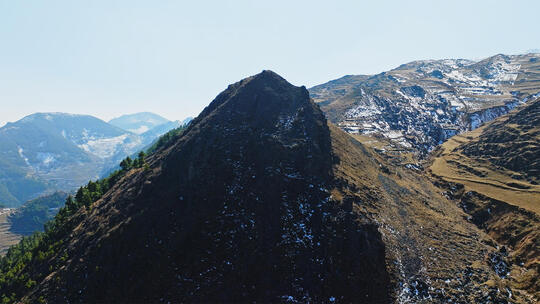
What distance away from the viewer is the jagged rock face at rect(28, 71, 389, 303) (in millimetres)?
47031

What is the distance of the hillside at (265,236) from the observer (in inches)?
1860

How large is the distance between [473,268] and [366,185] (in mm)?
26846

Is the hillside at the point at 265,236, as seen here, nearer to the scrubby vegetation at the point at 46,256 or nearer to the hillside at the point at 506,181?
the scrubby vegetation at the point at 46,256

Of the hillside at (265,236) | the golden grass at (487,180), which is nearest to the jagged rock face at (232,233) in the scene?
the hillside at (265,236)

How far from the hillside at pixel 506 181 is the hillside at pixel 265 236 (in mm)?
4671

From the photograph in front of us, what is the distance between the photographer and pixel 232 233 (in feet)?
177

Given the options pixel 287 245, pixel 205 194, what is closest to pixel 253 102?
pixel 205 194

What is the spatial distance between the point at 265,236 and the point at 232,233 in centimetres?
663

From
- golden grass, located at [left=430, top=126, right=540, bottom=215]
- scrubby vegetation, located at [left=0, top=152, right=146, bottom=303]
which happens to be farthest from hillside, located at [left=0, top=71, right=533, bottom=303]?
golden grass, located at [left=430, top=126, right=540, bottom=215]

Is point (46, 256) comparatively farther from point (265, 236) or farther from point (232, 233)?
point (265, 236)

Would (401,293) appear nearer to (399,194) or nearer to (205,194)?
(399,194)

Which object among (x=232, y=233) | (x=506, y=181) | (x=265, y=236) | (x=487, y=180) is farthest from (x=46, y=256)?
(x=506, y=181)

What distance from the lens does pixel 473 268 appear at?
2098 inches

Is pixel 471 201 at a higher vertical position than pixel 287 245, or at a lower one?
lower
